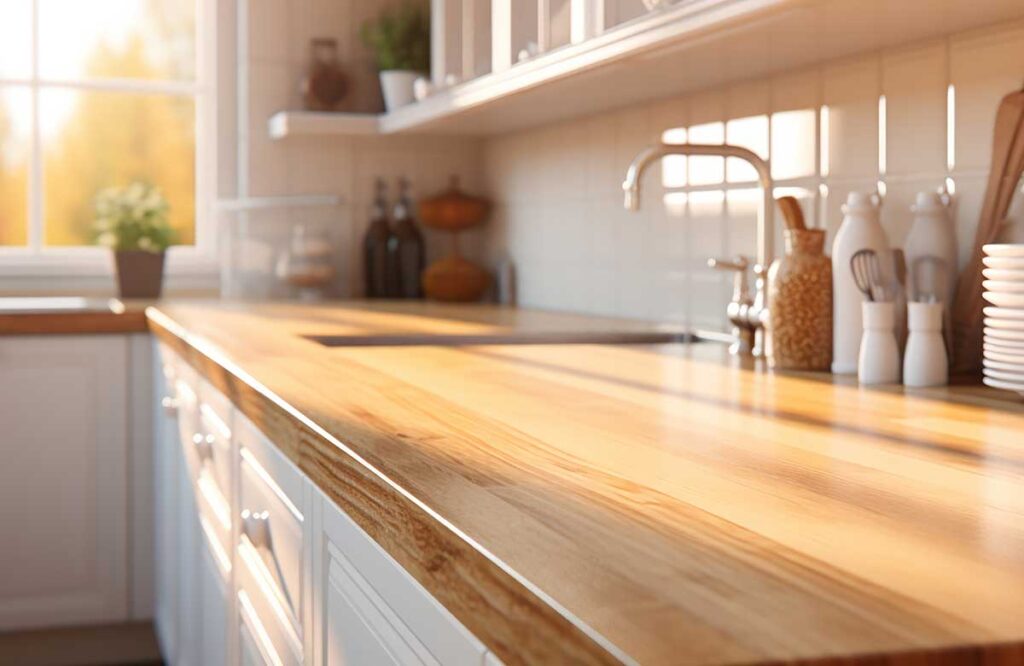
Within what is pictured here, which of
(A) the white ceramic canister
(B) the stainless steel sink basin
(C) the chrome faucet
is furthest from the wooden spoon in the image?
(A) the white ceramic canister

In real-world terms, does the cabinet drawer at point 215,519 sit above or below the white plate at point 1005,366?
below

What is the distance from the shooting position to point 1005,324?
4.40ft

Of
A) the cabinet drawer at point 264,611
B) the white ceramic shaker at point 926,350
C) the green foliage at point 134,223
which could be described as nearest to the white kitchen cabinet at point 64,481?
the green foliage at point 134,223

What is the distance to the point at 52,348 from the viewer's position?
114 inches

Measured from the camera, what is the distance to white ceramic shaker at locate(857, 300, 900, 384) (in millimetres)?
1552

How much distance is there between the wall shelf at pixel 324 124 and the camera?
3.41 metres

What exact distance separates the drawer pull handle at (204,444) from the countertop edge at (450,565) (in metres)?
0.72

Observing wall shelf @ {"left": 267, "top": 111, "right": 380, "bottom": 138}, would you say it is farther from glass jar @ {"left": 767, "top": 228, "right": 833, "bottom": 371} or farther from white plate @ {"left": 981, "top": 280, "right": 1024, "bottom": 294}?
white plate @ {"left": 981, "top": 280, "right": 1024, "bottom": 294}

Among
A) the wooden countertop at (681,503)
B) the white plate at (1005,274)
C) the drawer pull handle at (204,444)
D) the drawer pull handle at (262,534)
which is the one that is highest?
the white plate at (1005,274)

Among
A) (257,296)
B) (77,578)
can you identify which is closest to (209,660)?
(77,578)

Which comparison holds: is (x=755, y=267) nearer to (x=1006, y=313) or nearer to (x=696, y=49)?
(x=696, y=49)

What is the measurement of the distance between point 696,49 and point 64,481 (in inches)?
68.8

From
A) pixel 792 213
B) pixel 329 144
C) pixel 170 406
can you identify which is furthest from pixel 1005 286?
pixel 329 144

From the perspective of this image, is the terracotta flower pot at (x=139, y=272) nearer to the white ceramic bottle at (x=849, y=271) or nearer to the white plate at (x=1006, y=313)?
the white ceramic bottle at (x=849, y=271)
